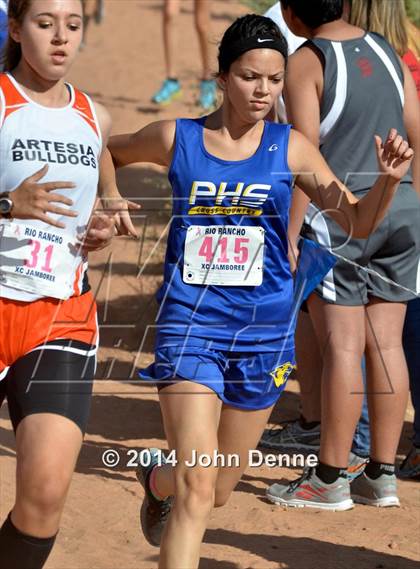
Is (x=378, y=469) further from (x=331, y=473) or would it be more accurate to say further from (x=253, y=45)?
(x=253, y=45)

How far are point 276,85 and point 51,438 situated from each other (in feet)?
4.45

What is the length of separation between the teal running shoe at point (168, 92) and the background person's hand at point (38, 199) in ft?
28.8

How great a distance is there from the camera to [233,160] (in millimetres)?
3965

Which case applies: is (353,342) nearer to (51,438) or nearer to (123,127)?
(51,438)

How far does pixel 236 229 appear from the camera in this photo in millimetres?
3941

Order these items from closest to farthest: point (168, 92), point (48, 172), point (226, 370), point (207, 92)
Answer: point (48, 172)
point (226, 370)
point (207, 92)
point (168, 92)

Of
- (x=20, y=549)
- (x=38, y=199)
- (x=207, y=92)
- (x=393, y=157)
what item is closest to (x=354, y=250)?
(x=393, y=157)

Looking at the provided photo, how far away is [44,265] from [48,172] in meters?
0.28

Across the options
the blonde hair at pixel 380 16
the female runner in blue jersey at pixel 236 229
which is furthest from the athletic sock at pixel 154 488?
the blonde hair at pixel 380 16

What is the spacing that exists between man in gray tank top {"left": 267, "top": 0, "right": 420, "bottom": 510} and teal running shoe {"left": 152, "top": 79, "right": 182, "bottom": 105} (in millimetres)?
7216

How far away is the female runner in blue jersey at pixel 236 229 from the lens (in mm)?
3893

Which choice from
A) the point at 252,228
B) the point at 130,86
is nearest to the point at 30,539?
the point at 252,228

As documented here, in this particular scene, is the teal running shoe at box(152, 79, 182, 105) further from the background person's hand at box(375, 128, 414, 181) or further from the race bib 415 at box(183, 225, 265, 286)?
the background person's hand at box(375, 128, 414, 181)

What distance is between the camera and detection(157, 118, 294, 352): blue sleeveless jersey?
391 cm
